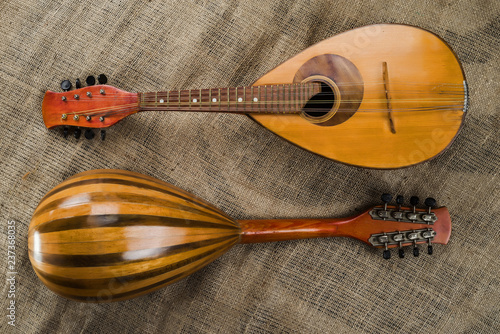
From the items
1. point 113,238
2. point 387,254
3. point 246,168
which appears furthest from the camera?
point 246,168

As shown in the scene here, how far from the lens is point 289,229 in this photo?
1466mm

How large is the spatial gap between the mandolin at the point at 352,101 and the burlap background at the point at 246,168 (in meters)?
0.22

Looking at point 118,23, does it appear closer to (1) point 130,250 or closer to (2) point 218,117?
(2) point 218,117

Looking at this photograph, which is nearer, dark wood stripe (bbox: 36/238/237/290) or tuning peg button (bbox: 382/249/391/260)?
dark wood stripe (bbox: 36/238/237/290)

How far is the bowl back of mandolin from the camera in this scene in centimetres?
119

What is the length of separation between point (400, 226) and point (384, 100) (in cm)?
49

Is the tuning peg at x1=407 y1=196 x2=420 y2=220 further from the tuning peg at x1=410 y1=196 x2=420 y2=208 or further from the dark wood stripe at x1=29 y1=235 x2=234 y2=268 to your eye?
the dark wood stripe at x1=29 y1=235 x2=234 y2=268

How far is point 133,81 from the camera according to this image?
1.60 meters

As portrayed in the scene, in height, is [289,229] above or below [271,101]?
below

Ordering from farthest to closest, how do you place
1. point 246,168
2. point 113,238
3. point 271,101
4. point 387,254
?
point 246,168
point 387,254
point 271,101
point 113,238

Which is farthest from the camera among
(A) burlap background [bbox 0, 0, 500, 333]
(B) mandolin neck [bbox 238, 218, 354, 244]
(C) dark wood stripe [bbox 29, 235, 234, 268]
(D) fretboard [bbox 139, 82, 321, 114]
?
(A) burlap background [bbox 0, 0, 500, 333]

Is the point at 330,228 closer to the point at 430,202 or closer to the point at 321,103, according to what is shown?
the point at 430,202

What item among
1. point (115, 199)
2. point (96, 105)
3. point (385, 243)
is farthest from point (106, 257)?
point (385, 243)

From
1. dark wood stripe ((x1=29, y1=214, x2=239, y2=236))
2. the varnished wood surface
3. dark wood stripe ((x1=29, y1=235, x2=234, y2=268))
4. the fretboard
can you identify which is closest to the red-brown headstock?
the fretboard
